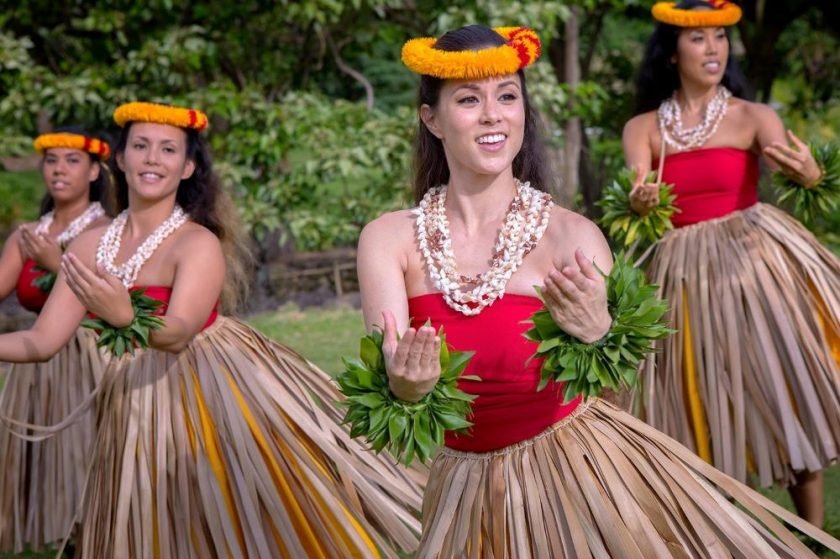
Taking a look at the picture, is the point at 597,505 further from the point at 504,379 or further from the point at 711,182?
the point at 711,182

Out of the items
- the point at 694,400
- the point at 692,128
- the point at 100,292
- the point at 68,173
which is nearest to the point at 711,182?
the point at 692,128

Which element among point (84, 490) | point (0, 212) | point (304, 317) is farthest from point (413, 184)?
point (0, 212)

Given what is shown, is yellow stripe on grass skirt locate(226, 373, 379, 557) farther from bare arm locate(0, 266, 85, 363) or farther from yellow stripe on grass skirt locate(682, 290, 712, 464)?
yellow stripe on grass skirt locate(682, 290, 712, 464)

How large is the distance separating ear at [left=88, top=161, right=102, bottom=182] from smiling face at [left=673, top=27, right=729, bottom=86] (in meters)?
2.05

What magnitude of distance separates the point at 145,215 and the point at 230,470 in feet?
2.57

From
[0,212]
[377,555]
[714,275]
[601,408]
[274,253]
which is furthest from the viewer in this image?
[0,212]

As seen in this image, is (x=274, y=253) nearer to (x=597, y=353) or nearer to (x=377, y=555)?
(x=377, y=555)

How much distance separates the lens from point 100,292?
113 inches

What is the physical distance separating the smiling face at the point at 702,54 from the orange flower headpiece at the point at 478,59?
1.72 meters

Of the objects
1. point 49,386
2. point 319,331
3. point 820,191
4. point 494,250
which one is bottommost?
point 319,331

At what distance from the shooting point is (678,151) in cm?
397

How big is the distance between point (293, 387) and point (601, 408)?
127cm

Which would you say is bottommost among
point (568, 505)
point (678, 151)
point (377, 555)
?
point (377, 555)

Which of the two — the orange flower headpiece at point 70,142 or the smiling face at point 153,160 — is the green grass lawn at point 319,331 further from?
the smiling face at point 153,160
